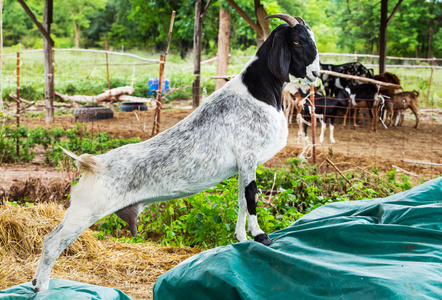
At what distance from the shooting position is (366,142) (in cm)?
1024

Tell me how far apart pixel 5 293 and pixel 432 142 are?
9.76 meters

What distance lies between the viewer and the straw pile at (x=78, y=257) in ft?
11.1

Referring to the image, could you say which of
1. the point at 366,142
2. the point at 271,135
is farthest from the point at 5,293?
the point at 366,142

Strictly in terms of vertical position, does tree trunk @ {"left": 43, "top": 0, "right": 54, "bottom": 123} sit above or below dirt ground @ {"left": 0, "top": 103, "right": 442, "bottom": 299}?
above

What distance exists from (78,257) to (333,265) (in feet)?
8.03

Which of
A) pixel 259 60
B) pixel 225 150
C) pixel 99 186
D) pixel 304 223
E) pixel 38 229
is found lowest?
pixel 38 229

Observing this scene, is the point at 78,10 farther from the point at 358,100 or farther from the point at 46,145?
the point at 46,145

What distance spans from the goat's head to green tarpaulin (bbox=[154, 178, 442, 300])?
89 centimetres

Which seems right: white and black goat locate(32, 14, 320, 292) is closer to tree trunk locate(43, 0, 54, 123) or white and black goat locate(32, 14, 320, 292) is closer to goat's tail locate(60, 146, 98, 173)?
goat's tail locate(60, 146, 98, 173)

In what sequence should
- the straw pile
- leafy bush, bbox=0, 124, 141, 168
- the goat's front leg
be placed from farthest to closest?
leafy bush, bbox=0, 124, 141, 168 < the straw pile < the goat's front leg

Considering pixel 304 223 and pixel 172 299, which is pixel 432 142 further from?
pixel 172 299

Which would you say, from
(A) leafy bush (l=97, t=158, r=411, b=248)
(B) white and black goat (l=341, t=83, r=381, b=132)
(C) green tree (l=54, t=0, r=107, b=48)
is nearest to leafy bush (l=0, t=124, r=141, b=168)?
(A) leafy bush (l=97, t=158, r=411, b=248)

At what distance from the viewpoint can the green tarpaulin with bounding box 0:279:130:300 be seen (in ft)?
7.57

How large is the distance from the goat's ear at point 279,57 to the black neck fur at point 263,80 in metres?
0.06
